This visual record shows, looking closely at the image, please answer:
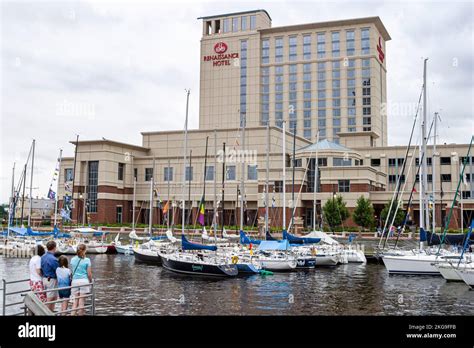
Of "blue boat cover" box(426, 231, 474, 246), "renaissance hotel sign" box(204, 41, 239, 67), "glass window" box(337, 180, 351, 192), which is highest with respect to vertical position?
"renaissance hotel sign" box(204, 41, 239, 67)

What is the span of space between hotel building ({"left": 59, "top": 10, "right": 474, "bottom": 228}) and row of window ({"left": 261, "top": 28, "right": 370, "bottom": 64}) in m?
0.25

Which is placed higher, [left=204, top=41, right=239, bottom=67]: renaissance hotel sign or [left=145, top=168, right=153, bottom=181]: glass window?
[left=204, top=41, right=239, bottom=67]: renaissance hotel sign

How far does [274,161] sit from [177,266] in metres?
52.6

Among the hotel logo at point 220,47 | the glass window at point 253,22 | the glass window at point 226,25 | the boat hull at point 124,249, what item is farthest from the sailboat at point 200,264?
the glass window at point 226,25

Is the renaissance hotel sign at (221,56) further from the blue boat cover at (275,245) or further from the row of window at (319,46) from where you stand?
the blue boat cover at (275,245)

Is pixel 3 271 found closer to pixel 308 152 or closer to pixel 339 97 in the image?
pixel 308 152

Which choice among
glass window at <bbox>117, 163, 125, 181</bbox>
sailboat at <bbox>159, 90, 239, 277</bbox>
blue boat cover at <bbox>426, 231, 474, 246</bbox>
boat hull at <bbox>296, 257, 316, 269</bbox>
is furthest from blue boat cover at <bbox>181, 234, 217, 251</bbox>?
glass window at <bbox>117, 163, 125, 181</bbox>

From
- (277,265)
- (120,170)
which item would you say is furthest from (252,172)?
(277,265)

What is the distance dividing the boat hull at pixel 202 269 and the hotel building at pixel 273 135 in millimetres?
44127

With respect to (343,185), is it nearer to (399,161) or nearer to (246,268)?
(399,161)

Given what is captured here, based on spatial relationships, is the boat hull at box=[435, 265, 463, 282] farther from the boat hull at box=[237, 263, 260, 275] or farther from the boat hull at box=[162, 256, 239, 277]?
the boat hull at box=[162, 256, 239, 277]

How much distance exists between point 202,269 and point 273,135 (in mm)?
62590

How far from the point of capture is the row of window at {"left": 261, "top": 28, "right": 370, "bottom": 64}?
123562 millimetres
